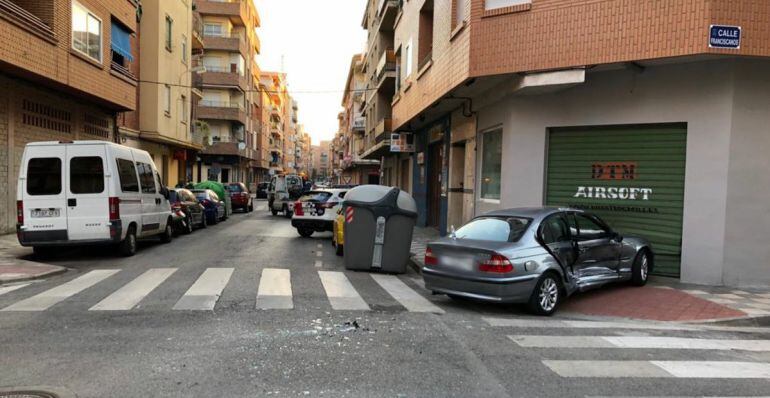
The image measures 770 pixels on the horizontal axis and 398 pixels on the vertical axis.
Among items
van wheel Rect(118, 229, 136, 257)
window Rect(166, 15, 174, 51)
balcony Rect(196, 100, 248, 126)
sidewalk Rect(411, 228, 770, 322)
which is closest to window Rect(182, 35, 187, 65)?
window Rect(166, 15, 174, 51)

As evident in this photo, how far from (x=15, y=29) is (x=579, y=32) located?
12763 mm

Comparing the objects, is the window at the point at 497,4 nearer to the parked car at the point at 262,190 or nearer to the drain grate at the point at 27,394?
the drain grate at the point at 27,394

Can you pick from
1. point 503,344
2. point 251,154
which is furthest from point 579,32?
point 251,154

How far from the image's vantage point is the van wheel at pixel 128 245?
39.3 feet

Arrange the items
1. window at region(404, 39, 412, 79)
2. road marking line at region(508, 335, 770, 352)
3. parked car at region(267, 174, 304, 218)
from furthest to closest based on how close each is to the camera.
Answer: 1. parked car at region(267, 174, 304, 218)
2. window at region(404, 39, 412, 79)
3. road marking line at region(508, 335, 770, 352)

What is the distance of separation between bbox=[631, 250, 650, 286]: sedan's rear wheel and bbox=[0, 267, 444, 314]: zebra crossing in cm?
369

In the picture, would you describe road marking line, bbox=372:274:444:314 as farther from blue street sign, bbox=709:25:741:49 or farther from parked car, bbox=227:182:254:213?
parked car, bbox=227:182:254:213

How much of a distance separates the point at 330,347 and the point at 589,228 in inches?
202

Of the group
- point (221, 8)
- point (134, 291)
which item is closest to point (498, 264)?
point (134, 291)

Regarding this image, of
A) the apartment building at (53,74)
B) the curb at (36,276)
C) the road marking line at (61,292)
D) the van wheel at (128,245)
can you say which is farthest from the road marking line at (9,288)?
the apartment building at (53,74)

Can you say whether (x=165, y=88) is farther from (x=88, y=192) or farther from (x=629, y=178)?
(x=629, y=178)

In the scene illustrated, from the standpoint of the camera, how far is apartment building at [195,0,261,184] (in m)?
49.5

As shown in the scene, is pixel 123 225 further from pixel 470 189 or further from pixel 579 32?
pixel 579 32

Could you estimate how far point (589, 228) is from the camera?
8.76 metres
